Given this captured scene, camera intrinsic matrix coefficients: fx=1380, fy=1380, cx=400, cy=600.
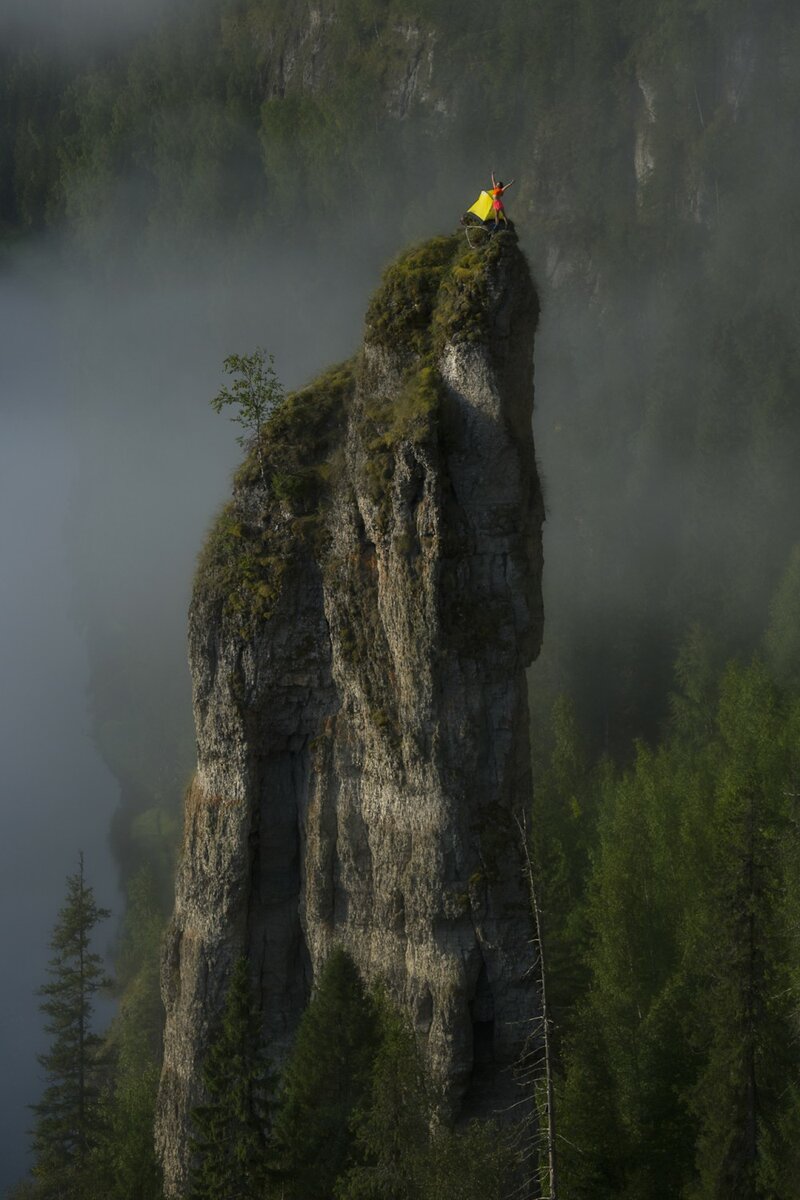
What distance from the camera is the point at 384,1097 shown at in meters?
27.6

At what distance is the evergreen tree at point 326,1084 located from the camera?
29891mm

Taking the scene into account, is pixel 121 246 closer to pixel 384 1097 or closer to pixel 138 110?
pixel 138 110

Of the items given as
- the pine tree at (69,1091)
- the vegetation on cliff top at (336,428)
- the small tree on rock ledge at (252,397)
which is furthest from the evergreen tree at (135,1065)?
the small tree on rock ledge at (252,397)

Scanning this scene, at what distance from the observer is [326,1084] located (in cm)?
3083

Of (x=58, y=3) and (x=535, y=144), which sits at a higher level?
(x=58, y=3)

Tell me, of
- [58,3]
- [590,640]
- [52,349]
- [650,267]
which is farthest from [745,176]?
[58,3]

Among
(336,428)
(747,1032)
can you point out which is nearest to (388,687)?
(336,428)

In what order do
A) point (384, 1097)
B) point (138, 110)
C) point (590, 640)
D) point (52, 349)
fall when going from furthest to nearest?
point (52, 349), point (138, 110), point (590, 640), point (384, 1097)

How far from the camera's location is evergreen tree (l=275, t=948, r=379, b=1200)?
98.1 feet

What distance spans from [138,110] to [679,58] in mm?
72129

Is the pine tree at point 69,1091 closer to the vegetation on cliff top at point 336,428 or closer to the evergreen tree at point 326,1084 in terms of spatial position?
the evergreen tree at point 326,1084

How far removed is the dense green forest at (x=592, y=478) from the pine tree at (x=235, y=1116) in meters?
0.14

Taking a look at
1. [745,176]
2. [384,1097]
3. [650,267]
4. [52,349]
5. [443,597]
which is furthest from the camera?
[52,349]

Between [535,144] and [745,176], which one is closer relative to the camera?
[745,176]
